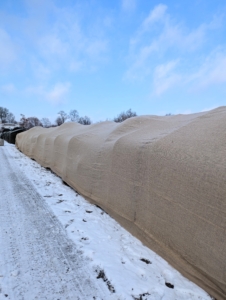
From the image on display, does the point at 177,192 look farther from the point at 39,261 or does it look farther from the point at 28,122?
the point at 28,122

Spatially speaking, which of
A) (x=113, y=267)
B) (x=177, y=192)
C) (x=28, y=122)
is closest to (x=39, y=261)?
(x=113, y=267)

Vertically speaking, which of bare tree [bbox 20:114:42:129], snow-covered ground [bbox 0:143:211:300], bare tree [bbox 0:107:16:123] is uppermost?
bare tree [bbox 0:107:16:123]

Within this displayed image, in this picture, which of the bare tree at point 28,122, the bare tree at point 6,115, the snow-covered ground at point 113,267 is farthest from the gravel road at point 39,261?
the bare tree at point 6,115

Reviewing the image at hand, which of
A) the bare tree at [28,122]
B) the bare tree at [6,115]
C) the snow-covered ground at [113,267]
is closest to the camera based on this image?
the snow-covered ground at [113,267]

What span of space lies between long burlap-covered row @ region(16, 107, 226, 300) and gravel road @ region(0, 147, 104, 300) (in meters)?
0.84

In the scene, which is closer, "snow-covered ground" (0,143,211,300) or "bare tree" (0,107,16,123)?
"snow-covered ground" (0,143,211,300)

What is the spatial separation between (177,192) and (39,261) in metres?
1.65

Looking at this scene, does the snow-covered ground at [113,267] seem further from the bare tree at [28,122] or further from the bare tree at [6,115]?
the bare tree at [6,115]

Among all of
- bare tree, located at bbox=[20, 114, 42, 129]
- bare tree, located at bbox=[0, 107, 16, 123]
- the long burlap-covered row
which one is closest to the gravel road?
the long burlap-covered row

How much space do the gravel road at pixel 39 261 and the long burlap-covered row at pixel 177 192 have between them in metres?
0.84

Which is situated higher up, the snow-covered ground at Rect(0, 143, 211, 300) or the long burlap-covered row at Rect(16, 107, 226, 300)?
the long burlap-covered row at Rect(16, 107, 226, 300)

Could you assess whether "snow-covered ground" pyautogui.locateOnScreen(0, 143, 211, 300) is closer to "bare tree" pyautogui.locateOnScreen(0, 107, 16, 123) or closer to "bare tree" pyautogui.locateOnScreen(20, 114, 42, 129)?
"bare tree" pyautogui.locateOnScreen(20, 114, 42, 129)

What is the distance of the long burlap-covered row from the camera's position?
5.20 ft

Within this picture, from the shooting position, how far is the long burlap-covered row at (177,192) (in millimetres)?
1584
